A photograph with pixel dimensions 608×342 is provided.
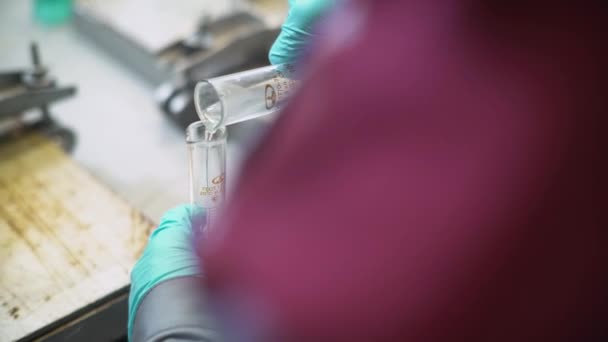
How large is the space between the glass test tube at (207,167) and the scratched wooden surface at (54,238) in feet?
0.75

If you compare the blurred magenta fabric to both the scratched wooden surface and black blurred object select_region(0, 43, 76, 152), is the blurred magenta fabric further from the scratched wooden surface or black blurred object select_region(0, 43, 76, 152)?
black blurred object select_region(0, 43, 76, 152)

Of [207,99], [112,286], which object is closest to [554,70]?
[207,99]

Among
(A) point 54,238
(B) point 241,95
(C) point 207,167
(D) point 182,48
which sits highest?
(D) point 182,48

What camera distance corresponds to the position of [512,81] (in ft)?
1.24

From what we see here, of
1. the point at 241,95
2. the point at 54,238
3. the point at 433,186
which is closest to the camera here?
the point at 433,186

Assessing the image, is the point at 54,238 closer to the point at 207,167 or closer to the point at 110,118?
the point at 207,167

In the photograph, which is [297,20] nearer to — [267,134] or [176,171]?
[267,134]

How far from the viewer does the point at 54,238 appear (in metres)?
0.99

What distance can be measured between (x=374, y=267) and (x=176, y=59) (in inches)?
53.3

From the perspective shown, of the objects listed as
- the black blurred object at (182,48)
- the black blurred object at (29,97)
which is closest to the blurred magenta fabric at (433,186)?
the black blurred object at (29,97)

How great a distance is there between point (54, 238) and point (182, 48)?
2.75ft

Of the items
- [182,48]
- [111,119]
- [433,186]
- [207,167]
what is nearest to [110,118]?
[111,119]

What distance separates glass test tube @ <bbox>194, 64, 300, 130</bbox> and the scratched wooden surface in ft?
1.25

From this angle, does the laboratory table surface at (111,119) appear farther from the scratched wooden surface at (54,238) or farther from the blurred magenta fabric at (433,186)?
the blurred magenta fabric at (433,186)
